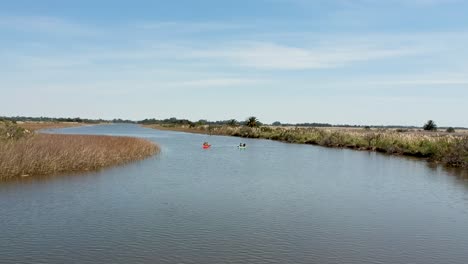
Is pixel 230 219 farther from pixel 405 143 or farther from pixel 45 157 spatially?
pixel 405 143

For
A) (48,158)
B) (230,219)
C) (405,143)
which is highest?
(405,143)

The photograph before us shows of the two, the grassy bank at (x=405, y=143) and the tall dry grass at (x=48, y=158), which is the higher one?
the grassy bank at (x=405, y=143)

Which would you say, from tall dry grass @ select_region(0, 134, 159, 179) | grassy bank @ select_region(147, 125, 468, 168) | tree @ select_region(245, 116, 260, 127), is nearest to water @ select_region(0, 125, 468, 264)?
tall dry grass @ select_region(0, 134, 159, 179)

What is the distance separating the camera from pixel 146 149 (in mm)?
41812

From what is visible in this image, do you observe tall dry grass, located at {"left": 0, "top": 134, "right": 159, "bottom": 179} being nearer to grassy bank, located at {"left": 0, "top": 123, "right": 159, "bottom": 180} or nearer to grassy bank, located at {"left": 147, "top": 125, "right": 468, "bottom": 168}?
grassy bank, located at {"left": 0, "top": 123, "right": 159, "bottom": 180}

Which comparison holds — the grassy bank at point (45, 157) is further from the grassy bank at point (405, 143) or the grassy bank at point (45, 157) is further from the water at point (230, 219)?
the grassy bank at point (405, 143)

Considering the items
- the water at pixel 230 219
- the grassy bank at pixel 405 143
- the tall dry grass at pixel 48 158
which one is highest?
the grassy bank at pixel 405 143

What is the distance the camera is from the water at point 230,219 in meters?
11.9

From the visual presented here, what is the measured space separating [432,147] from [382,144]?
10.4 metres

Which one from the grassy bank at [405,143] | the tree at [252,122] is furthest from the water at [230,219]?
the tree at [252,122]

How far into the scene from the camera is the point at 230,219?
1573cm

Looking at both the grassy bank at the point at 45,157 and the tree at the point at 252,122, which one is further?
the tree at the point at 252,122

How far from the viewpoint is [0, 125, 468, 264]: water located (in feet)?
39.0

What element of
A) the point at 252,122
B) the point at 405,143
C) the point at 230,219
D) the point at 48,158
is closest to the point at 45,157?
the point at 48,158
